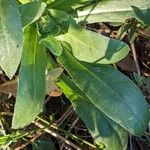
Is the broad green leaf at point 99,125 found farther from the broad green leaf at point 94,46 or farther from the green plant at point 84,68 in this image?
the broad green leaf at point 94,46

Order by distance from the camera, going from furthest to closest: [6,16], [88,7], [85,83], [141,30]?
[141,30], [88,7], [85,83], [6,16]

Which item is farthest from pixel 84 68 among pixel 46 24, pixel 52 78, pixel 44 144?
pixel 44 144

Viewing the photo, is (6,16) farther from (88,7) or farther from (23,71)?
(88,7)

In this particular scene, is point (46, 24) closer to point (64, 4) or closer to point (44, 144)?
point (64, 4)

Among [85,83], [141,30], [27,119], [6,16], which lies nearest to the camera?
[6,16]

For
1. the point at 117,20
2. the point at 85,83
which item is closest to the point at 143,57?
the point at 117,20

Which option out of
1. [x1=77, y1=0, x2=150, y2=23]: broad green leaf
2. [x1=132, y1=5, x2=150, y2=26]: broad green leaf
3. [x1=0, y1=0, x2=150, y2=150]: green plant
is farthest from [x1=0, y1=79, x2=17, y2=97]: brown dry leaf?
[x1=132, y1=5, x2=150, y2=26]: broad green leaf
